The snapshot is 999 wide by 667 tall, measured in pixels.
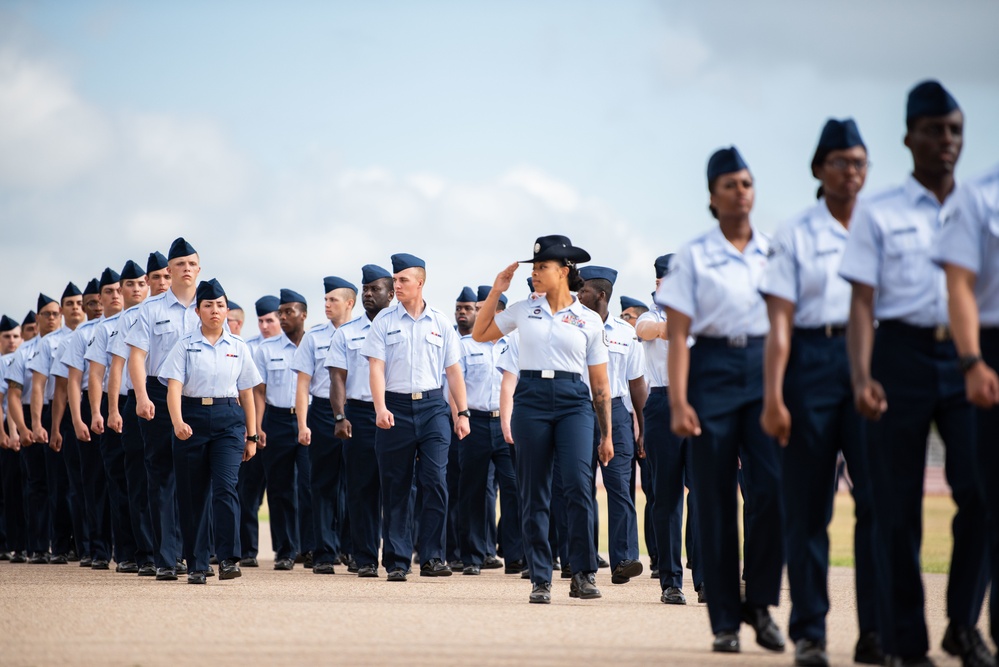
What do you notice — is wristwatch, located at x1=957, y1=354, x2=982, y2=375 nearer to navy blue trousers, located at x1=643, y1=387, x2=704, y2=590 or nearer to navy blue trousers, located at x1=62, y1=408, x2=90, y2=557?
navy blue trousers, located at x1=643, y1=387, x2=704, y2=590

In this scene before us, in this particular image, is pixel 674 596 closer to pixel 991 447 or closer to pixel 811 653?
pixel 811 653

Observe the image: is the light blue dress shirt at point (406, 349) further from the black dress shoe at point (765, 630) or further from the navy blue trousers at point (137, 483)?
the black dress shoe at point (765, 630)

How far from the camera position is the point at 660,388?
36.1 ft

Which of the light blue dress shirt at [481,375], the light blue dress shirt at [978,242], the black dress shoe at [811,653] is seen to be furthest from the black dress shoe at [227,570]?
the light blue dress shirt at [978,242]

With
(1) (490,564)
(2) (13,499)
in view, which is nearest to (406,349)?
(1) (490,564)

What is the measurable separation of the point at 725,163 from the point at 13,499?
13278mm

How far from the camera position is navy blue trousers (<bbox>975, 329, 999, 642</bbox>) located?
5941mm

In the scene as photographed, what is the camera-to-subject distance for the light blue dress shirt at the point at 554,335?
10250 millimetres

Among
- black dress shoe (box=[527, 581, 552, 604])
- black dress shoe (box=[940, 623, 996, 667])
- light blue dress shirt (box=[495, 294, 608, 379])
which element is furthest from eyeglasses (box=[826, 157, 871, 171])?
black dress shoe (box=[527, 581, 552, 604])

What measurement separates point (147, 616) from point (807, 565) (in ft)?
15.0

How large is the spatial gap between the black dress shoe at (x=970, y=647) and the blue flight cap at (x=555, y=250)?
470 cm

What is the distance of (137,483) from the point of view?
45.0 feet

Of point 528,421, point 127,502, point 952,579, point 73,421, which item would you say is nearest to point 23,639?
point 528,421

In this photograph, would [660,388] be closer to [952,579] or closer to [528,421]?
[528,421]
